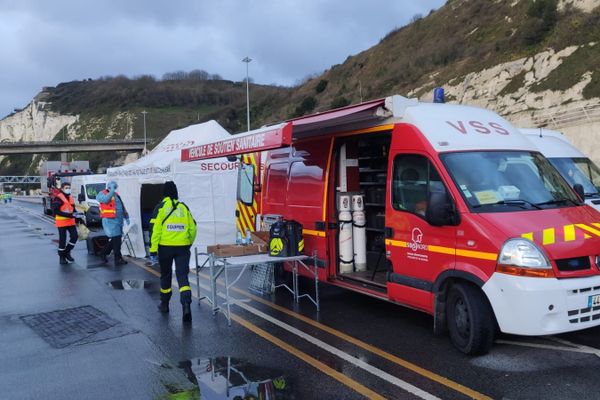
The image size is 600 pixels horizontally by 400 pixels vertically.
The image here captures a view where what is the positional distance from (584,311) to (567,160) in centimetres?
608

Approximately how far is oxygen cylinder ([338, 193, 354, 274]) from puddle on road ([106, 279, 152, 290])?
385 centimetres

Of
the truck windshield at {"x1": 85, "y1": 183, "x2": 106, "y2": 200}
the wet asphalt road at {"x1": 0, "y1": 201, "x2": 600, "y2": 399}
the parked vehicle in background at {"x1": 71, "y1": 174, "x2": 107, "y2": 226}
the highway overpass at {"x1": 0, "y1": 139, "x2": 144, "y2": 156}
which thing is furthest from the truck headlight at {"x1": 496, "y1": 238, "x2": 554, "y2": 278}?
the highway overpass at {"x1": 0, "y1": 139, "x2": 144, "y2": 156}

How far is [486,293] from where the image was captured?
5008mm

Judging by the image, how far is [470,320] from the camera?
5172mm

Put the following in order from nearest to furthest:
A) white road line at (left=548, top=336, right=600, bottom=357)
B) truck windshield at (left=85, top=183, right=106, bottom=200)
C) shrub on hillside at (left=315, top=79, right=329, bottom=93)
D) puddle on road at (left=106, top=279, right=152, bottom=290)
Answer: white road line at (left=548, top=336, right=600, bottom=357), puddle on road at (left=106, top=279, right=152, bottom=290), truck windshield at (left=85, top=183, right=106, bottom=200), shrub on hillside at (left=315, top=79, right=329, bottom=93)

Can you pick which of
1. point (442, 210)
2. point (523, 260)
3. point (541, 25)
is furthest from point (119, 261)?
point (541, 25)

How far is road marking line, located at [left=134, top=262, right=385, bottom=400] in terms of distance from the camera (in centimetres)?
460

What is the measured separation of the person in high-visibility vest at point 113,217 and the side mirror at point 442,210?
876 cm

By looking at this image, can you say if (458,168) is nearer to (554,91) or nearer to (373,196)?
(373,196)

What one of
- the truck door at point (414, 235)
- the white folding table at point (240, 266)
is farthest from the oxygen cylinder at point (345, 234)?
the truck door at point (414, 235)

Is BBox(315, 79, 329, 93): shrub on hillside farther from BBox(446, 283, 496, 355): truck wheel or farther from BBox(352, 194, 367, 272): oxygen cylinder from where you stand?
BBox(446, 283, 496, 355): truck wheel

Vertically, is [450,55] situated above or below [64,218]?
above

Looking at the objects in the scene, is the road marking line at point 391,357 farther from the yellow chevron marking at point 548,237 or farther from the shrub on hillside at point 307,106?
the shrub on hillside at point 307,106

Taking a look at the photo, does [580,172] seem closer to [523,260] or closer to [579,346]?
[579,346]
